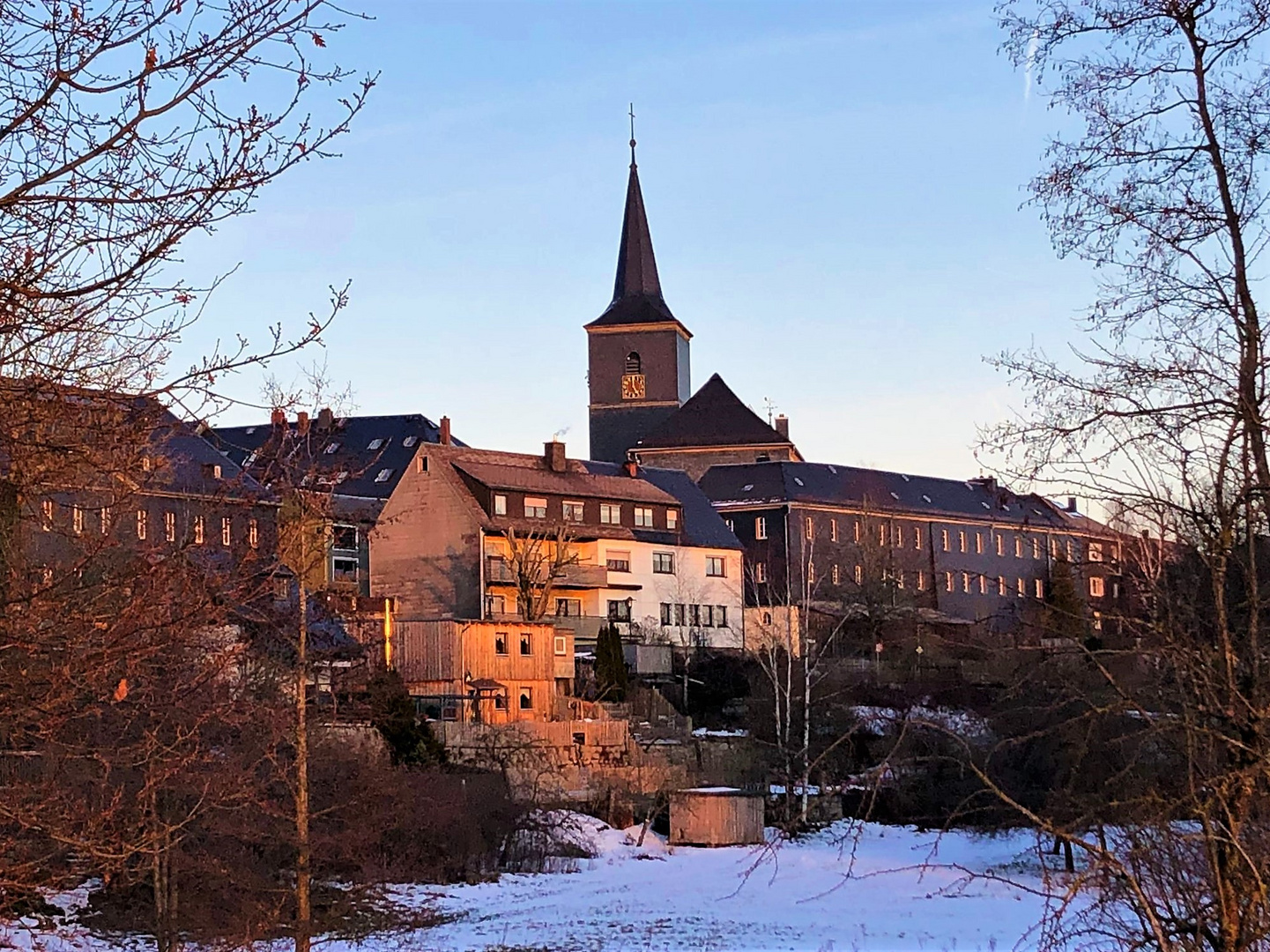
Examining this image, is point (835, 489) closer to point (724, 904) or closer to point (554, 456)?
point (554, 456)

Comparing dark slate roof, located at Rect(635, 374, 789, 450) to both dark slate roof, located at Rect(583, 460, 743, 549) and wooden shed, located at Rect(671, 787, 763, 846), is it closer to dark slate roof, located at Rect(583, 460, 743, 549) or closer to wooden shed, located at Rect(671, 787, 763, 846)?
dark slate roof, located at Rect(583, 460, 743, 549)

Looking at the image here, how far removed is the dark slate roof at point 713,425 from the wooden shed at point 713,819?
56.7 m

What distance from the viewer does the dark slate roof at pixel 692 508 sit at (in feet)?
210

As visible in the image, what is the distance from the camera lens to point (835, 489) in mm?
80562

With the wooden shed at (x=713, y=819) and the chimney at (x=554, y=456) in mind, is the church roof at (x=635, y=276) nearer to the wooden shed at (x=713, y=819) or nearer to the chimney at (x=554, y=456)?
the chimney at (x=554, y=456)

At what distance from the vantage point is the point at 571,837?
112 feet

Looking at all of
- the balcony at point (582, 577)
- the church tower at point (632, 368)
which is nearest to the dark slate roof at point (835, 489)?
the balcony at point (582, 577)

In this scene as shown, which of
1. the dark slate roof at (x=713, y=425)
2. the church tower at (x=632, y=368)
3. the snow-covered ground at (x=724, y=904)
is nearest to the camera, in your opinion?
the snow-covered ground at (x=724, y=904)

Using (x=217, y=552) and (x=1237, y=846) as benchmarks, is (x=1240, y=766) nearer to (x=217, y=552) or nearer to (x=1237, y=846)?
(x=1237, y=846)

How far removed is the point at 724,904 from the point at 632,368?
3223 inches

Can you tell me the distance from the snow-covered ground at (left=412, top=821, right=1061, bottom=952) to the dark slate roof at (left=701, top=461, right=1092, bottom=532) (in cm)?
4236

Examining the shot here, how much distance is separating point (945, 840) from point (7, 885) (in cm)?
3399

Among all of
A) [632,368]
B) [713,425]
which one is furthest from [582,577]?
[632,368]

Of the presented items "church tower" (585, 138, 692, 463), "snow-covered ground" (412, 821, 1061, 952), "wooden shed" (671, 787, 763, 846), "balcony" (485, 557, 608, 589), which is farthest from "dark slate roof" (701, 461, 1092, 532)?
"snow-covered ground" (412, 821, 1061, 952)
